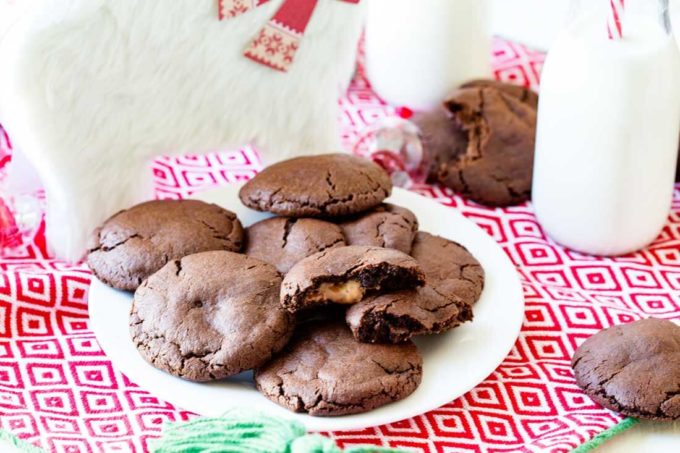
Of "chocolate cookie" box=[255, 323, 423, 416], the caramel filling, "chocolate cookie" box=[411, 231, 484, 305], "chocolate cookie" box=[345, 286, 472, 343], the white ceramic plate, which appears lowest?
the white ceramic plate

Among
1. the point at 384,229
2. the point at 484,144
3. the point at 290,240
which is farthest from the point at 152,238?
the point at 484,144

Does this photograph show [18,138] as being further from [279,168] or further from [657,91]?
[657,91]

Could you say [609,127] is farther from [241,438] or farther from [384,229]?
[241,438]

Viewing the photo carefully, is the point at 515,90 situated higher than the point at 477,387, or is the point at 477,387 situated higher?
the point at 515,90

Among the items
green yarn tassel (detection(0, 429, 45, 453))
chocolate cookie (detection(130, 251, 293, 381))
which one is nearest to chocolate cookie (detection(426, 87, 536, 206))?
chocolate cookie (detection(130, 251, 293, 381))

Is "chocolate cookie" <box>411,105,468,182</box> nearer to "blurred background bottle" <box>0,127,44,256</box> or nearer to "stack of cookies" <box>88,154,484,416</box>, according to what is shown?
"stack of cookies" <box>88,154,484,416</box>

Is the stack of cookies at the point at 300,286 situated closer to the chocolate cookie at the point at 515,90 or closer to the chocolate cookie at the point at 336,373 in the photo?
the chocolate cookie at the point at 336,373
